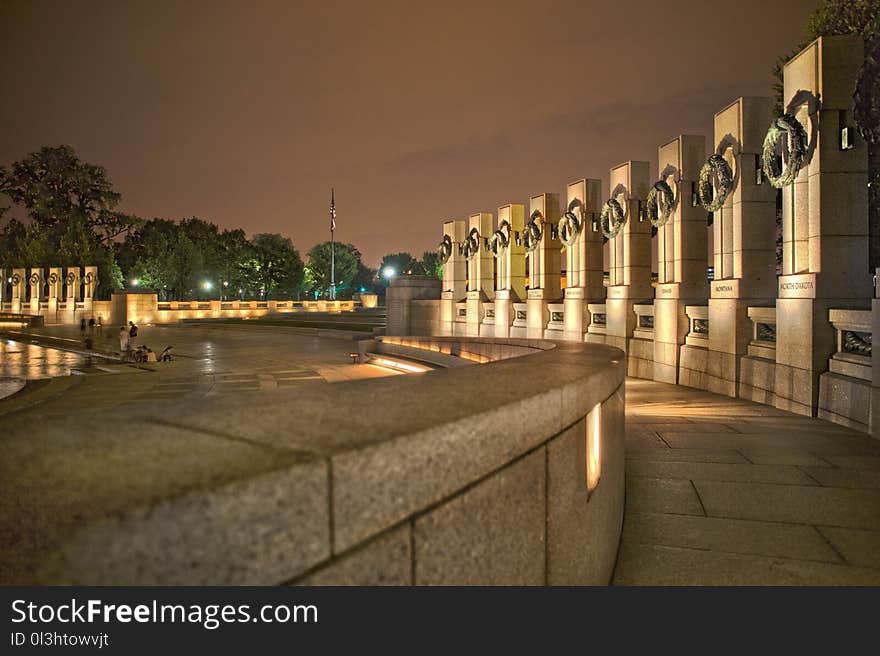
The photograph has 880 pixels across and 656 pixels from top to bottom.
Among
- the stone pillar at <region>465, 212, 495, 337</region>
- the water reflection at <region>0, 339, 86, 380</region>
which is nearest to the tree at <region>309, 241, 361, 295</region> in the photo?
the water reflection at <region>0, 339, 86, 380</region>

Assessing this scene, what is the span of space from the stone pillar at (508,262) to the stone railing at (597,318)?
5.06m

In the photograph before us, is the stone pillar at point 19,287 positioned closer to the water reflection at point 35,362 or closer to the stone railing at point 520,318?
the water reflection at point 35,362

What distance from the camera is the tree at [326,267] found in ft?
395

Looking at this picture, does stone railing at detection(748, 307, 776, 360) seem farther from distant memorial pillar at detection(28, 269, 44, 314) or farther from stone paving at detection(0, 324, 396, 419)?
distant memorial pillar at detection(28, 269, 44, 314)

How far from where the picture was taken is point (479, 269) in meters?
25.5

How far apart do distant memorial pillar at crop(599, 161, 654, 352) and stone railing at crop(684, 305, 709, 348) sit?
2.46 metres

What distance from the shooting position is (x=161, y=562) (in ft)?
4.35

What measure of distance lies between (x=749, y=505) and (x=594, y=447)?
233cm

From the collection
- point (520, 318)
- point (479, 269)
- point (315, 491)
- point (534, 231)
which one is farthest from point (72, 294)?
point (315, 491)

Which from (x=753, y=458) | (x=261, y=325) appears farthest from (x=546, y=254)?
(x=261, y=325)

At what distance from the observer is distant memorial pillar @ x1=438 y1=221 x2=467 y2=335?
89.9ft

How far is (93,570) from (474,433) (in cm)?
122

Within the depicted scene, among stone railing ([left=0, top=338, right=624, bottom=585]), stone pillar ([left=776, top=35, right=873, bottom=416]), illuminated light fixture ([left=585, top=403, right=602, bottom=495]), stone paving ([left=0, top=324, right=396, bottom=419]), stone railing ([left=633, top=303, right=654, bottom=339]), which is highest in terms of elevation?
stone pillar ([left=776, top=35, right=873, bottom=416])

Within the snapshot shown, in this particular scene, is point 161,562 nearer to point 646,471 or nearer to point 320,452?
point 320,452
